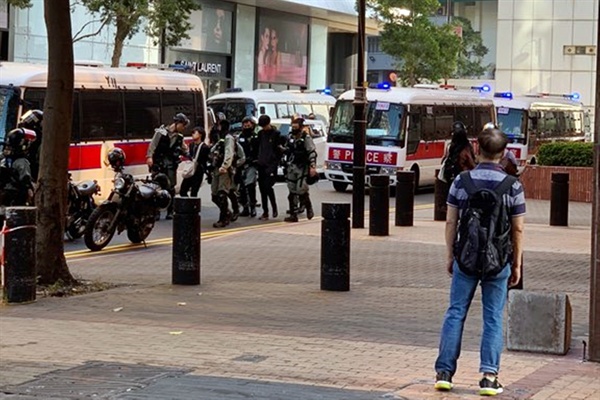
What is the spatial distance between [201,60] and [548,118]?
18403mm

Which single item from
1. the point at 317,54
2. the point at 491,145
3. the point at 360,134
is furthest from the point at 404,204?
the point at 317,54

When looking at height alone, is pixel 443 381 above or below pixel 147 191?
below

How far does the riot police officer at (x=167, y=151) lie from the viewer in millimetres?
20594

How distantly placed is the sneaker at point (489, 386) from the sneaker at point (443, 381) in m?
0.20

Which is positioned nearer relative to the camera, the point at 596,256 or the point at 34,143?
the point at 596,256

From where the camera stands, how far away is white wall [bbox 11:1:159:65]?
133 ft

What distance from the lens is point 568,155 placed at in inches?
1134

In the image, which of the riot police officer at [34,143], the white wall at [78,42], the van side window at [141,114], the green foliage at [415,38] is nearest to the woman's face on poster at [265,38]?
the green foliage at [415,38]

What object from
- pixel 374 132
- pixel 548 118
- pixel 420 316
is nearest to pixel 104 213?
pixel 420 316

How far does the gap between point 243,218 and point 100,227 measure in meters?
5.71

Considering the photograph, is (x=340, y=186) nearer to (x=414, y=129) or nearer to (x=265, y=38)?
(x=414, y=129)

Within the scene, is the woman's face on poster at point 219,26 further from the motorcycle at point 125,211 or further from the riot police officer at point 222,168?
the motorcycle at point 125,211

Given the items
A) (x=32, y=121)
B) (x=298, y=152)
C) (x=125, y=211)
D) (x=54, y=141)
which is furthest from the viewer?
(x=298, y=152)

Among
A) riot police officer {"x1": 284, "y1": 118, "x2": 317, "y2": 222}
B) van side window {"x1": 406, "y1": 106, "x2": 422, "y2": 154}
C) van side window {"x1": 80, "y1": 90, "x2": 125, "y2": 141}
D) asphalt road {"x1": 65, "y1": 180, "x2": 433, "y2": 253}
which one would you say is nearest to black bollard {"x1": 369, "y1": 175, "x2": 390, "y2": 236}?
riot police officer {"x1": 284, "y1": 118, "x2": 317, "y2": 222}
